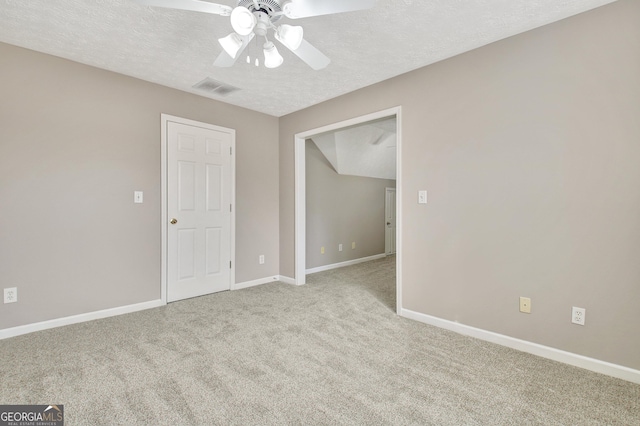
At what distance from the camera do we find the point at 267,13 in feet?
5.59

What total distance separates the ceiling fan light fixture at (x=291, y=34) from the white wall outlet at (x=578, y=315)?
8.34 ft

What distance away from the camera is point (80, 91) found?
2758 millimetres

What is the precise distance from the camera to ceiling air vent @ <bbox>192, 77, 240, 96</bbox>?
3.13 m

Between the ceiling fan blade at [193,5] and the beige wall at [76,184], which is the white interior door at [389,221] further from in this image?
the ceiling fan blade at [193,5]

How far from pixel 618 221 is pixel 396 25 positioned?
77.6 inches

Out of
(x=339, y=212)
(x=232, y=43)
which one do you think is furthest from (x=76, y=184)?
(x=339, y=212)

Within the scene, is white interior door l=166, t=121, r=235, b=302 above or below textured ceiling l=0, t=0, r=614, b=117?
below

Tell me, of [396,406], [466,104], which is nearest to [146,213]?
[396,406]

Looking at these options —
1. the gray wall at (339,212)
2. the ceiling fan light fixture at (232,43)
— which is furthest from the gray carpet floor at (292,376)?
the gray wall at (339,212)

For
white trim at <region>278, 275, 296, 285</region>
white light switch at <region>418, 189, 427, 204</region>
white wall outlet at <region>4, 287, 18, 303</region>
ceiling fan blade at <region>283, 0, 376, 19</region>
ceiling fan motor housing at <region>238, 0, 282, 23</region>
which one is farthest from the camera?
white trim at <region>278, 275, 296, 285</region>

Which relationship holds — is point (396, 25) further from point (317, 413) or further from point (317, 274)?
point (317, 274)

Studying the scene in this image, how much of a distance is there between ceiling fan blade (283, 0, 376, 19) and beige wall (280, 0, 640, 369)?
149 cm

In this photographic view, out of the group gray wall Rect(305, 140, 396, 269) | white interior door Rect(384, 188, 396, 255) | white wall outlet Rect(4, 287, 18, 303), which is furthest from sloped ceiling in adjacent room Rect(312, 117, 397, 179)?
white wall outlet Rect(4, 287, 18, 303)

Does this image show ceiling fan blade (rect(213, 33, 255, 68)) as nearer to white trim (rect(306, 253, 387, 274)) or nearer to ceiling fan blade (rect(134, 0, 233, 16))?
ceiling fan blade (rect(134, 0, 233, 16))
